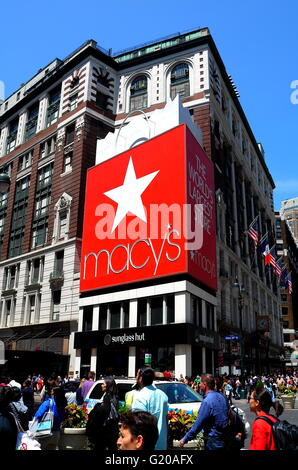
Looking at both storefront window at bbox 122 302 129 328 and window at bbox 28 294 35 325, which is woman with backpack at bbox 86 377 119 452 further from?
window at bbox 28 294 35 325

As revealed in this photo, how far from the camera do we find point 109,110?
2073 inches

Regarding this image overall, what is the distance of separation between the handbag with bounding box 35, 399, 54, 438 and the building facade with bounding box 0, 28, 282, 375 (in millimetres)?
23978

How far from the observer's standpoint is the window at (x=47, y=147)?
173 feet

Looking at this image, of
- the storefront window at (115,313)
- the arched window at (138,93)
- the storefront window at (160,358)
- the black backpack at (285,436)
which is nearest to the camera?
the black backpack at (285,436)

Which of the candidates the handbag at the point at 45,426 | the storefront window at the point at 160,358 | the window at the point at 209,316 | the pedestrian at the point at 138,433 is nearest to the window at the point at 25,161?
the window at the point at 209,316

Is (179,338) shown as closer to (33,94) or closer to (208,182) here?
(208,182)

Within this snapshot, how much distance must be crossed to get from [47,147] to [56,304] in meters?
22.2

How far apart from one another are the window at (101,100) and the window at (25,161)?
12.6 m

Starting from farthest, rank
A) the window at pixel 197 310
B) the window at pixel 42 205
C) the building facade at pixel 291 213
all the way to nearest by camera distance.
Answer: the building facade at pixel 291 213 < the window at pixel 42 205 < the window at pixel 197 310

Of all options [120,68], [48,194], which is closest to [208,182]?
[48,194]

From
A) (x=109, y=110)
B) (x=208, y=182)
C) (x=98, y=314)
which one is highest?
(x=109, y=110)

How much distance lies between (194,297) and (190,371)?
6.10m

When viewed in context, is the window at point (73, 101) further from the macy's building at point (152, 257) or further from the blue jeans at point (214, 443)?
the blue jeans at point (214, 443)

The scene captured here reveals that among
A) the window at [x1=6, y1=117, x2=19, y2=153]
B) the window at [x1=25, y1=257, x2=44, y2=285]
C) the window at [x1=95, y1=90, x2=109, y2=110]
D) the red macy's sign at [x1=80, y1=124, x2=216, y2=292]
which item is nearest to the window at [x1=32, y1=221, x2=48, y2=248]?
the window at [x1=25, y1=257, x2=44, y2=285]
